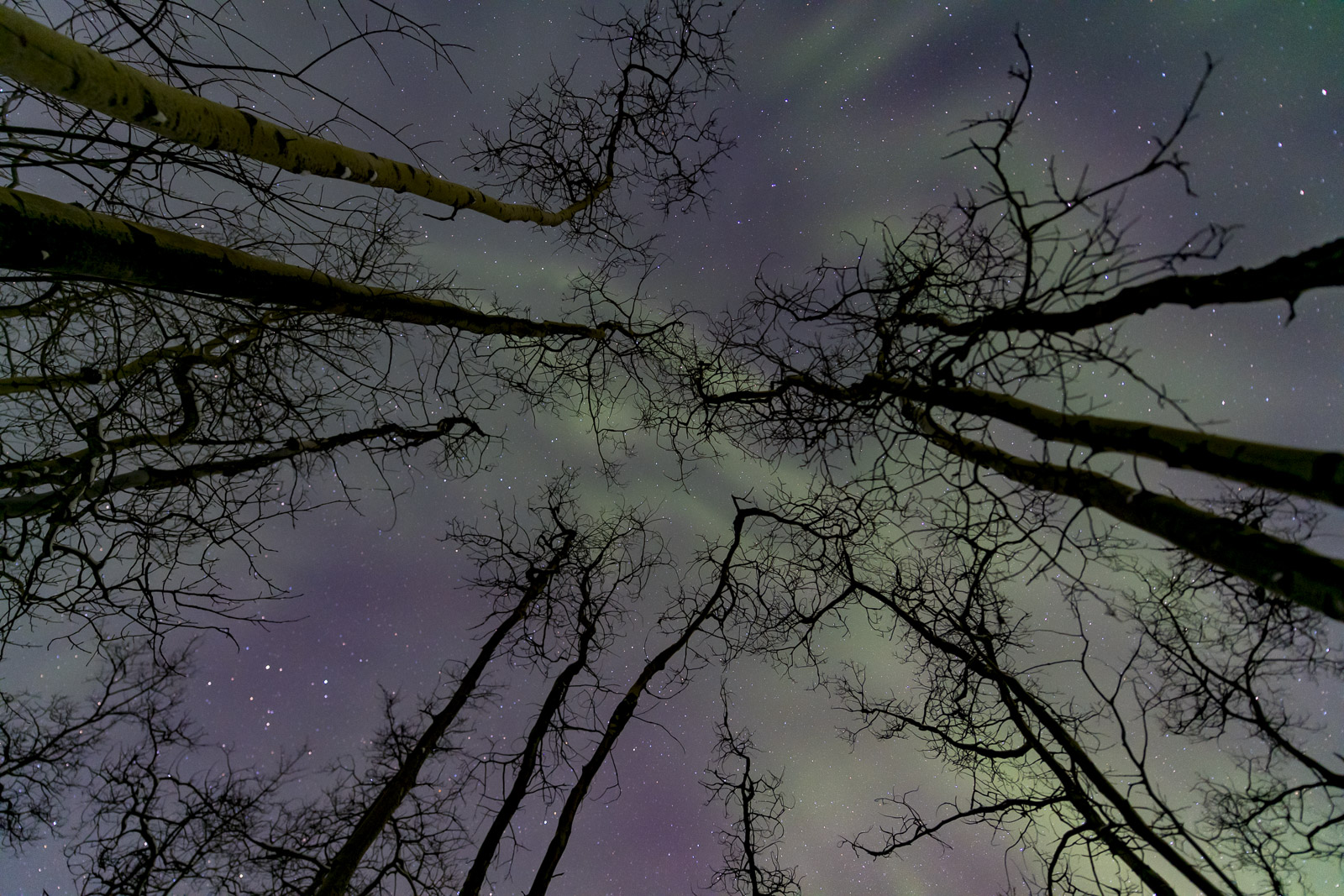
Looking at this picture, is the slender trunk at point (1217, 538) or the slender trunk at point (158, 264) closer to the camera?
the slender trunk at point (1217, 538)

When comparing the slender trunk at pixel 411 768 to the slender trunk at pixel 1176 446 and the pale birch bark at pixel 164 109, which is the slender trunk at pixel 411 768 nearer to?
the pale birch bark at pixel 164 109

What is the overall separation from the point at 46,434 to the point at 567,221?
5.96m

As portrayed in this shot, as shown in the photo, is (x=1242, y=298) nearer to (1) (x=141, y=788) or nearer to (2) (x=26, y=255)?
(2) (x=26, y=255)

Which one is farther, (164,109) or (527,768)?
(527,768)

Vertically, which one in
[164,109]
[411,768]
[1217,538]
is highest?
[1217,538]

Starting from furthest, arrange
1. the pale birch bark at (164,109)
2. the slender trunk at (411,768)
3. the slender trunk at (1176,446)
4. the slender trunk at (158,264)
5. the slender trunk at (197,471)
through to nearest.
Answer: the slender trunk at (411,768) → the slender trunk at (197,471) → the slender trunk at (158,264) → the slender trunk at (1176,446) → the pale birch bark at (164,109)

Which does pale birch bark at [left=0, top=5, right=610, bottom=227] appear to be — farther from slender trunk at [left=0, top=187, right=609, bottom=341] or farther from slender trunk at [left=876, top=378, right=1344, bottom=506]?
slender trunk at [left=876, top=378, right=1344, bottom=506]

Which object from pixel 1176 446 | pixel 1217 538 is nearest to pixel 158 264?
pixel 1176 446

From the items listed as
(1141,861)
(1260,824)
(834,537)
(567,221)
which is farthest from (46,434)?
(1260,824)

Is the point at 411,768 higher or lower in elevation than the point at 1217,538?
lower

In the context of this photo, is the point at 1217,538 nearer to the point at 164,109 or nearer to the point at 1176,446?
the point at 1176,446

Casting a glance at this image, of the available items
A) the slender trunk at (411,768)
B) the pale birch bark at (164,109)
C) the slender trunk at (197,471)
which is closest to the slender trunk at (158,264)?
the pale birch bark at (164,109)

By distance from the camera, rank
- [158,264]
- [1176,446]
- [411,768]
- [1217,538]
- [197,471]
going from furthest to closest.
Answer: [411,768] < [197,471] < [158,264] < [1176,446] < [1217,538]

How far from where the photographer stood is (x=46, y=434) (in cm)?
507
